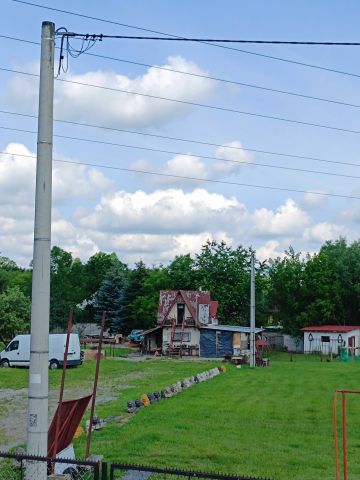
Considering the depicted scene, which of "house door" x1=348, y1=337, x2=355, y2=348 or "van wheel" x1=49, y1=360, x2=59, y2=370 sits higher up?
"house door" x1=348, y1=337, x2=355, y2=348

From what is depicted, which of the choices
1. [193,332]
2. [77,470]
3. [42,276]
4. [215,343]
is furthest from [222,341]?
[42,276]

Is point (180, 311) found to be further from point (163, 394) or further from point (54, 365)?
point (163, 394)

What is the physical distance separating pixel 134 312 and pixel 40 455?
8179 centimetres

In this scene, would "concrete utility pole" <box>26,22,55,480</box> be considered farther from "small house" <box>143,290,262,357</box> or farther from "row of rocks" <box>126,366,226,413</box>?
"small house" <box>143,290,262,357</box>

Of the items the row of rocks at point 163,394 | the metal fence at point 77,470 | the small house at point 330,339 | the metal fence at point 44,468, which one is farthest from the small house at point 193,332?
the metal fence at point 44,468

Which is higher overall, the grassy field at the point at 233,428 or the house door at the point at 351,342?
the house door at the point at 351,342

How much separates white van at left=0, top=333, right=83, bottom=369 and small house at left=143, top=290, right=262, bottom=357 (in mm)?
19007

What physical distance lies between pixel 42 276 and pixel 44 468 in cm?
255

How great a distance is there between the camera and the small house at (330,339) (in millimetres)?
65250

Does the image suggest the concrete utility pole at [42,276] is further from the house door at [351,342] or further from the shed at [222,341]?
the house door at [351,342]

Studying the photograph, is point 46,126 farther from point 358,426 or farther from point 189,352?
point 189,352

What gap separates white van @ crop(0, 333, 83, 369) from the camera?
43.0 metres

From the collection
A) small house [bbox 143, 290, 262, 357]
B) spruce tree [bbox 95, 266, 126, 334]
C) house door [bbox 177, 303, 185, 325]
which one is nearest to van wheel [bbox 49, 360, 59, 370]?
small house [bbox 143, 290, 262, 357]

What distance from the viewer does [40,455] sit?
30.1ft
